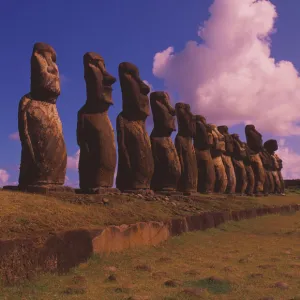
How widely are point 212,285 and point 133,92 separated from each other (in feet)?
24.7

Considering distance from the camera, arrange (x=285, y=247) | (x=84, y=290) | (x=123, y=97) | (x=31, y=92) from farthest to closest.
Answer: (x=123, y=97) → (x=31, y=92) → (x=285, y=247) → (x=84, y=290)

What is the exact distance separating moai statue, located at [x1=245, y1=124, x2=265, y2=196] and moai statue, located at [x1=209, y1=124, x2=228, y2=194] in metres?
4.44

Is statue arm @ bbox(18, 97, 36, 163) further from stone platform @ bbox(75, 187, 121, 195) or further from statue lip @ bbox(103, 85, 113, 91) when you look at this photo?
statue lip @ bbox(103, 85, 113, 91)

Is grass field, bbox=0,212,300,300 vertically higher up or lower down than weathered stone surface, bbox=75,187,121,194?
lower down

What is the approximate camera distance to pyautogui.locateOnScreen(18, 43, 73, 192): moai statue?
880 centimetres

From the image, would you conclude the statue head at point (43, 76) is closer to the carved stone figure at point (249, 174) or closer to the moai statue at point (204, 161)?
the moai statue at point (204, 161)

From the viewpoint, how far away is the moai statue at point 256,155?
2333 cm

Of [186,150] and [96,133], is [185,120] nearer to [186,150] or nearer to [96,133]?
[186,150]

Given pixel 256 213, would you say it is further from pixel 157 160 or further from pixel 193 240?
pixel 193 240

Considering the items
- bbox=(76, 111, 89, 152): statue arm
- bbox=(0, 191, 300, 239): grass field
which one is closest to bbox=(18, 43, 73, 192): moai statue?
bbox=(76, 111, 89, 152): statue arm

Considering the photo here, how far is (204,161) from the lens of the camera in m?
17.2

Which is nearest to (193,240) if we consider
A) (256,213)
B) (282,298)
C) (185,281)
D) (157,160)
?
(185,281)

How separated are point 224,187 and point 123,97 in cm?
859

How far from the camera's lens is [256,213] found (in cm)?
1379
